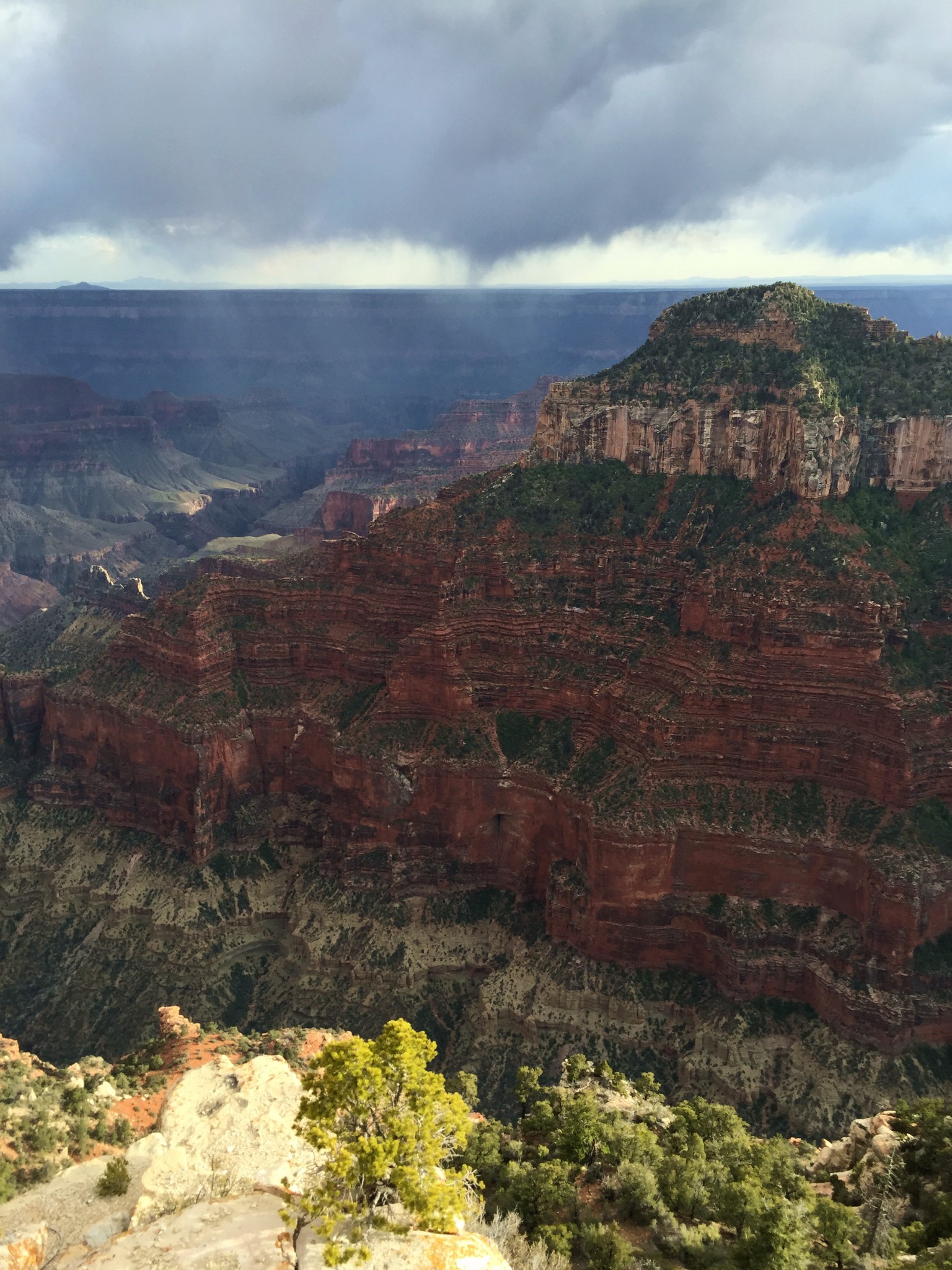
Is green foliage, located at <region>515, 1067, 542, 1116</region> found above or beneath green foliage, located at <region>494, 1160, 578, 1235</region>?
beneath

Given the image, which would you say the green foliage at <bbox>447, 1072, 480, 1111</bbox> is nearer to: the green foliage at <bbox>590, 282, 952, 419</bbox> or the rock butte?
the rock butte

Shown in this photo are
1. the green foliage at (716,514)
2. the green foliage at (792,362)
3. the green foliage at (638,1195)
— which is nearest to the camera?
the green foliage at (638,1195)

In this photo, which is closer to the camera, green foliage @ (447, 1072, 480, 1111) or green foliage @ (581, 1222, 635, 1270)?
green foliage @ (581, 1222, 635, 1270)

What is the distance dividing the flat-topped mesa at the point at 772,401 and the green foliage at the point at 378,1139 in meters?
48.9

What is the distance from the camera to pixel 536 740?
6450 cm

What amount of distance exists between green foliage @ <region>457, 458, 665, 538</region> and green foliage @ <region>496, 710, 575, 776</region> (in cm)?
1398

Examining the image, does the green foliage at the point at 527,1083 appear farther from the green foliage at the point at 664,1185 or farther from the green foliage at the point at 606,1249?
the green foliage at the point at 606,1249

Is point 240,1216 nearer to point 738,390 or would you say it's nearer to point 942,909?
point 942,909

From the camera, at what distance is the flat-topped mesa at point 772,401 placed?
2490 inches

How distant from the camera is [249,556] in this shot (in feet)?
431

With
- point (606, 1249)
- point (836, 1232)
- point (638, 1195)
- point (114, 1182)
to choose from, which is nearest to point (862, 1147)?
point (836, 1232)

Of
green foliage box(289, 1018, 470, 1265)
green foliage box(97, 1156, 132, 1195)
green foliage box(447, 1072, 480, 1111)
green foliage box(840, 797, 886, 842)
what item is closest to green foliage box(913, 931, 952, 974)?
green foliage box(840, 797, 886, 842)

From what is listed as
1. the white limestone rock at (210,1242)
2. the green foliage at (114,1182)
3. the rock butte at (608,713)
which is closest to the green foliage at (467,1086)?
the rock butte at (608,713)

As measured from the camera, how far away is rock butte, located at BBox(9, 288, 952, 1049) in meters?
54.4
